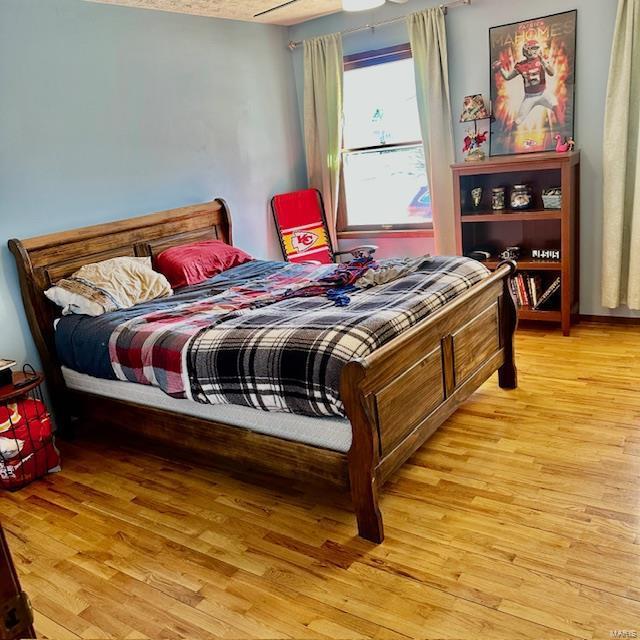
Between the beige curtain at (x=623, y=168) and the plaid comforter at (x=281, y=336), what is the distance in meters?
1.33

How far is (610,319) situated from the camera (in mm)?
4266

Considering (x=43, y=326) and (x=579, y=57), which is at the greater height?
(x=579, y=57)

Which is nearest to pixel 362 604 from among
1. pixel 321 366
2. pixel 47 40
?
pixel 321 366

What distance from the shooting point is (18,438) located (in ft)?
9.41

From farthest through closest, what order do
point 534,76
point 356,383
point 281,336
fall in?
point 534,76
point 281,336
point 356,383

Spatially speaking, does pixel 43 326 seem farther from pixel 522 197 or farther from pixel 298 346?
pixel 522 197

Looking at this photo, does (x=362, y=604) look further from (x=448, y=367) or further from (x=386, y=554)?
(x=448, y=367)

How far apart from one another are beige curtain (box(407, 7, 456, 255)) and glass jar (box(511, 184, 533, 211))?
0.48 metres

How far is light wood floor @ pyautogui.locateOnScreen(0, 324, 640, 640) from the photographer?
6.25 ft

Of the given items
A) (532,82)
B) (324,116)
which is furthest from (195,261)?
(532,82)

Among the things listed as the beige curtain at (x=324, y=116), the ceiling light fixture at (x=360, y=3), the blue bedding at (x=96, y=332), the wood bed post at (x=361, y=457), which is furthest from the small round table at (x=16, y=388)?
the beige curtain at (x=324, y=116)

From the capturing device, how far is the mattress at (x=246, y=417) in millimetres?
2278

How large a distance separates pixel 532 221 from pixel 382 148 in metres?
1.35

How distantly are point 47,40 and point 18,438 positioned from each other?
2.17 metres
